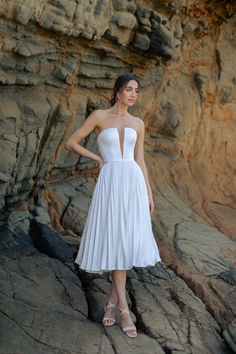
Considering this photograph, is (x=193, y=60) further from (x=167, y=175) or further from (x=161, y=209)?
(x=161, y=209)

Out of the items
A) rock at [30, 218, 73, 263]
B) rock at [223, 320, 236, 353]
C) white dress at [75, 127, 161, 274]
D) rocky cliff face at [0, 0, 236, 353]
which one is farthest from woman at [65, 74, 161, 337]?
rock at [30, 218, 73, 263]

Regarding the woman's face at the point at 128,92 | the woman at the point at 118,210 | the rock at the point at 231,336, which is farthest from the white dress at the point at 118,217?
the rock at the point at 231,336

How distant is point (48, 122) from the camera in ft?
16.9

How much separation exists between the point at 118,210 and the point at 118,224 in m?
0.11

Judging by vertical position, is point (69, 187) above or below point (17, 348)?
above

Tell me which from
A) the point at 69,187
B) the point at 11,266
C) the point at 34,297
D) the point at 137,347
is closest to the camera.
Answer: the point at 137,347

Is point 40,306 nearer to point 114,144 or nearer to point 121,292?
point 121,292

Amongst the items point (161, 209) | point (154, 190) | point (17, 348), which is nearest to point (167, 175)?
point (154, 190)

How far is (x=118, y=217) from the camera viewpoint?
3031mm

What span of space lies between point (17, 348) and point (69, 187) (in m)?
3.61

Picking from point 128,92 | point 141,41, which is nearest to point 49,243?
point 128,92

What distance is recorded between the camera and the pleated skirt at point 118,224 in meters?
2.98

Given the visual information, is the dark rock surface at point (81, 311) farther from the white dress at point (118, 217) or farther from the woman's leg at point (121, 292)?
the white dress at point (118, 217)

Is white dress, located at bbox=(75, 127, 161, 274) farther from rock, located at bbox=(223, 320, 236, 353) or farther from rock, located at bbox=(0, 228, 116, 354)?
rock, located at bbox=(223, 320, 236, 353)
